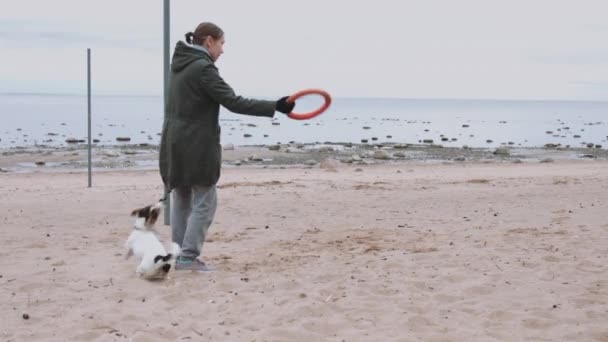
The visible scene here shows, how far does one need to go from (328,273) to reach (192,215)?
1.05 meters

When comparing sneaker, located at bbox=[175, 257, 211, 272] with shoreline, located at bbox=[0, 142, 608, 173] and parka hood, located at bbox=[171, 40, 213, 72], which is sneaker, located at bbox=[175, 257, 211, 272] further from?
shoreline, located at bbox=[0, 142, 608, 173]

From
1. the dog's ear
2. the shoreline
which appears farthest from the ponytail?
the shoreline

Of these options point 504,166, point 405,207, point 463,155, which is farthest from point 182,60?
point 463,155

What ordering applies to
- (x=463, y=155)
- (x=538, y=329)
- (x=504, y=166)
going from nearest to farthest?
(x=538, y=329) → (x=504, y=166) → (x=463, y=155)

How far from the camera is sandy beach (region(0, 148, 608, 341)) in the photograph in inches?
156

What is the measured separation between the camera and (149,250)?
4.98 m

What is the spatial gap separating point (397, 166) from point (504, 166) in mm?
3188

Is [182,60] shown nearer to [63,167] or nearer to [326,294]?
[326,294]

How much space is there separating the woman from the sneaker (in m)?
0.24

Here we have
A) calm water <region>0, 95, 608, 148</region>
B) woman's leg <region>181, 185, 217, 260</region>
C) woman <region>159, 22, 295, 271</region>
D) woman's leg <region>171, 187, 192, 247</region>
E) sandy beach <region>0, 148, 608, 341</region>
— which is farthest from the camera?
calm water <region>0, 95, 608, 148</region>

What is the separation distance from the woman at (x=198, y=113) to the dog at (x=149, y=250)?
0.25m

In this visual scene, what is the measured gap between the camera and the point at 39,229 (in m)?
7.08

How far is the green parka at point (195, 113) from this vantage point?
188 inches

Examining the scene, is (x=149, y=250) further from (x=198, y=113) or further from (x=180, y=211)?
(x=198, y=113)
